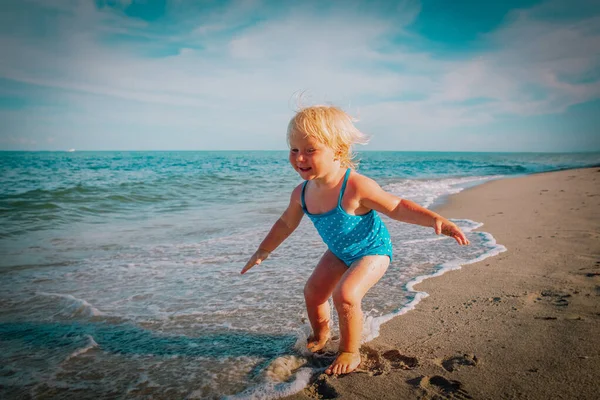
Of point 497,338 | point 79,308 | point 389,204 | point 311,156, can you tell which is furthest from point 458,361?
point 79,308

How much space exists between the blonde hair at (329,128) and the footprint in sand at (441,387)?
1412 mm

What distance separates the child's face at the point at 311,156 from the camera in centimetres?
242

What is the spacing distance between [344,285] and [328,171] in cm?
74

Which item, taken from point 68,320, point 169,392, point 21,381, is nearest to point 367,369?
point 169,392

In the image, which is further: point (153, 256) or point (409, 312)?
point (153, 256)

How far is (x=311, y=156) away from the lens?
2.42 m

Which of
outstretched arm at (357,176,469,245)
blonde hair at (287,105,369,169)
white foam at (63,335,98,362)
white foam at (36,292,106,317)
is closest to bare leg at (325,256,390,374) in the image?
outstretched arm at (357,176,469,245)

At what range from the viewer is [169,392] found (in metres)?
2.07

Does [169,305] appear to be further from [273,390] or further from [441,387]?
[441,387]

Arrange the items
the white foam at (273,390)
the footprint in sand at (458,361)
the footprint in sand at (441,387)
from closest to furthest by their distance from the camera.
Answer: the footprint in sand at (441,387)
the white foam at (273,390)
the footprint in sand at (458,361)

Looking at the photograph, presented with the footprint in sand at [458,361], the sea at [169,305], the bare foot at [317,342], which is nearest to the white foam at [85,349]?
the sea at [169,305]

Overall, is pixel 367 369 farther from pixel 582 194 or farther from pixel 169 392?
pixel 582 194

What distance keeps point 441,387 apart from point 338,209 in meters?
1.14

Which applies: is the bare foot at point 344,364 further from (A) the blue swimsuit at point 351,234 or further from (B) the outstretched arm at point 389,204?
(B) the outstretched arm at point 389,204
